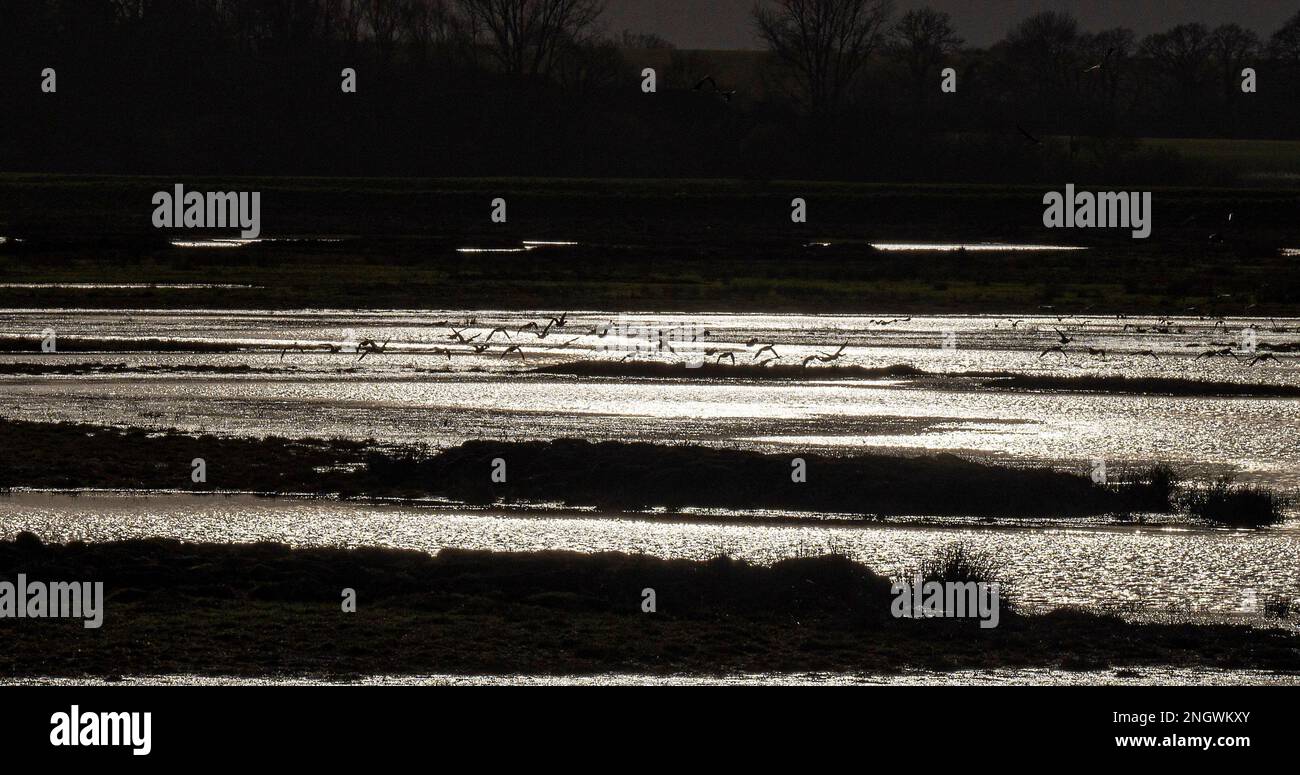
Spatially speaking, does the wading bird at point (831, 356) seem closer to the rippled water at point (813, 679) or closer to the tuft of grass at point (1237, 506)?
the tuft of grass at point (1237, 506)

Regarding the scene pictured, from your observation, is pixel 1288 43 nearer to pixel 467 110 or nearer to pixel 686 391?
pixel 467 110

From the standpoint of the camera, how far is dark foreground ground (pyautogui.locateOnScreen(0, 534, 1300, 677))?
11.4 meters

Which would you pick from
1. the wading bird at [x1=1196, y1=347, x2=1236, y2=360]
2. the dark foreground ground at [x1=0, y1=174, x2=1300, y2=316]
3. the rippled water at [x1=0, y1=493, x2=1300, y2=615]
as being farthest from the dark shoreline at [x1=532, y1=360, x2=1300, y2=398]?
the dark foreground ground at [x1=0, y1=174, x2=1300, y2=316]

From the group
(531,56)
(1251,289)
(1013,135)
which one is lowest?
(1251,289)

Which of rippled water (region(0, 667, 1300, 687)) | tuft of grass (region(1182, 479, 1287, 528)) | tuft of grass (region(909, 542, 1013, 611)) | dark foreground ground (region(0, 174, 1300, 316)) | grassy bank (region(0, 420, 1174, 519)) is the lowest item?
rippled water (region(0, 667, 1300, 687))

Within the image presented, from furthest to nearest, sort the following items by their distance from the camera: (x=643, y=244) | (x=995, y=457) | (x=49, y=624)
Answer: (x=643, y=244) < (x=995, y=457) < (x=49, y=624)

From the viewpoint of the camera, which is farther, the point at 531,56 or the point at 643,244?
the point at 531,56

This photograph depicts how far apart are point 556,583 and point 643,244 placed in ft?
170

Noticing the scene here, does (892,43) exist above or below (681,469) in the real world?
above

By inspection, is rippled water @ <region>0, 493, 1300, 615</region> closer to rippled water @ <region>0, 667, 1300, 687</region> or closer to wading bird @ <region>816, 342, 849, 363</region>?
rippled water @ <region>0, 667, 1300, 687</region>

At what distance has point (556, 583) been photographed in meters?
13.8

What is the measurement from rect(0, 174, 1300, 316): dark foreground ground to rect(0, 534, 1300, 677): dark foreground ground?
32701mm
